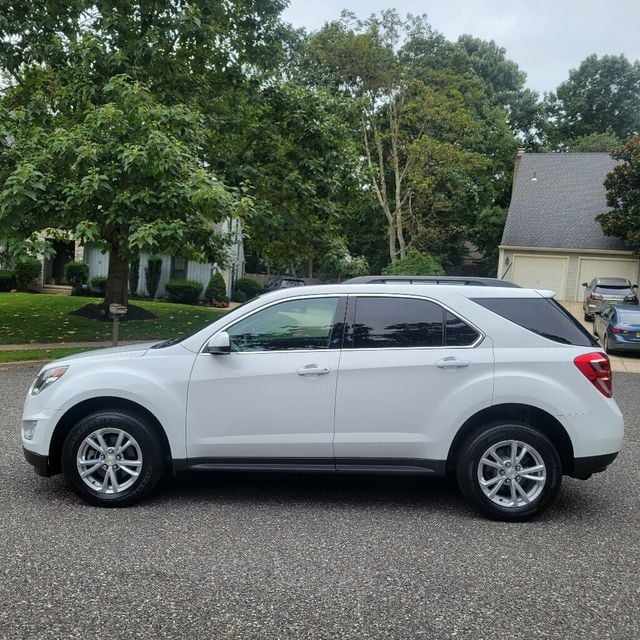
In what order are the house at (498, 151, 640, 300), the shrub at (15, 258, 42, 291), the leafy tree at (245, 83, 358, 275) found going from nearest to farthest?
the leafy tree at (245, 83, 358, 275)
the shrub at (15, 258, 42, 291)
the house at (498, 151, 640, 300)

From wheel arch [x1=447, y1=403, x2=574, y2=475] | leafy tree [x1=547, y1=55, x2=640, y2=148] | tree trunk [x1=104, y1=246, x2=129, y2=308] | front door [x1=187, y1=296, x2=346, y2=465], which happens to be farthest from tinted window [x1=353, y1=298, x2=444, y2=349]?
leafy tree [x1=547, y1=55, x2=640, y2=148]

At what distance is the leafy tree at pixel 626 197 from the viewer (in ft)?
89.9

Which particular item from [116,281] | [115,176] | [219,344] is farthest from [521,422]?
[116,281]

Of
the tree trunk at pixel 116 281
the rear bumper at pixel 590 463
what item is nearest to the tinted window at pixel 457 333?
the rear bumper at pixel 590 463

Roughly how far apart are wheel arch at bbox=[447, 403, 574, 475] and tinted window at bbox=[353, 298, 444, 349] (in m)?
0.63

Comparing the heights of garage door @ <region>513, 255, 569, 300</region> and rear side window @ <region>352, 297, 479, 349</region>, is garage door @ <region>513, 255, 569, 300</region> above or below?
above

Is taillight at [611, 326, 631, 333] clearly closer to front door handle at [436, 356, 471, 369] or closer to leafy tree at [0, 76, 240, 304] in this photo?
leafy tree at [0, 76, 240, 304]

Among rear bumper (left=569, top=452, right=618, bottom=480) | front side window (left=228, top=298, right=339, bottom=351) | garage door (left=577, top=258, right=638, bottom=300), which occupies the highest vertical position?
garage door (left=577, top=258, right=638, bottom=300)

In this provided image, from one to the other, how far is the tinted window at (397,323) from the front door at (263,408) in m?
0.28

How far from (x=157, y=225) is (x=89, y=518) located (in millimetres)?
7354

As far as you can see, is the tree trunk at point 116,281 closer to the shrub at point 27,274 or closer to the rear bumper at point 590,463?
the shrub at point 27,274

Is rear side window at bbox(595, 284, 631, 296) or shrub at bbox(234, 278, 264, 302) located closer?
rear side window at bbox(595, 284, 631, 296)

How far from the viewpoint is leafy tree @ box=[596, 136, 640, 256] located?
27406 millimetres

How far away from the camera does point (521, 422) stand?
190 inches
